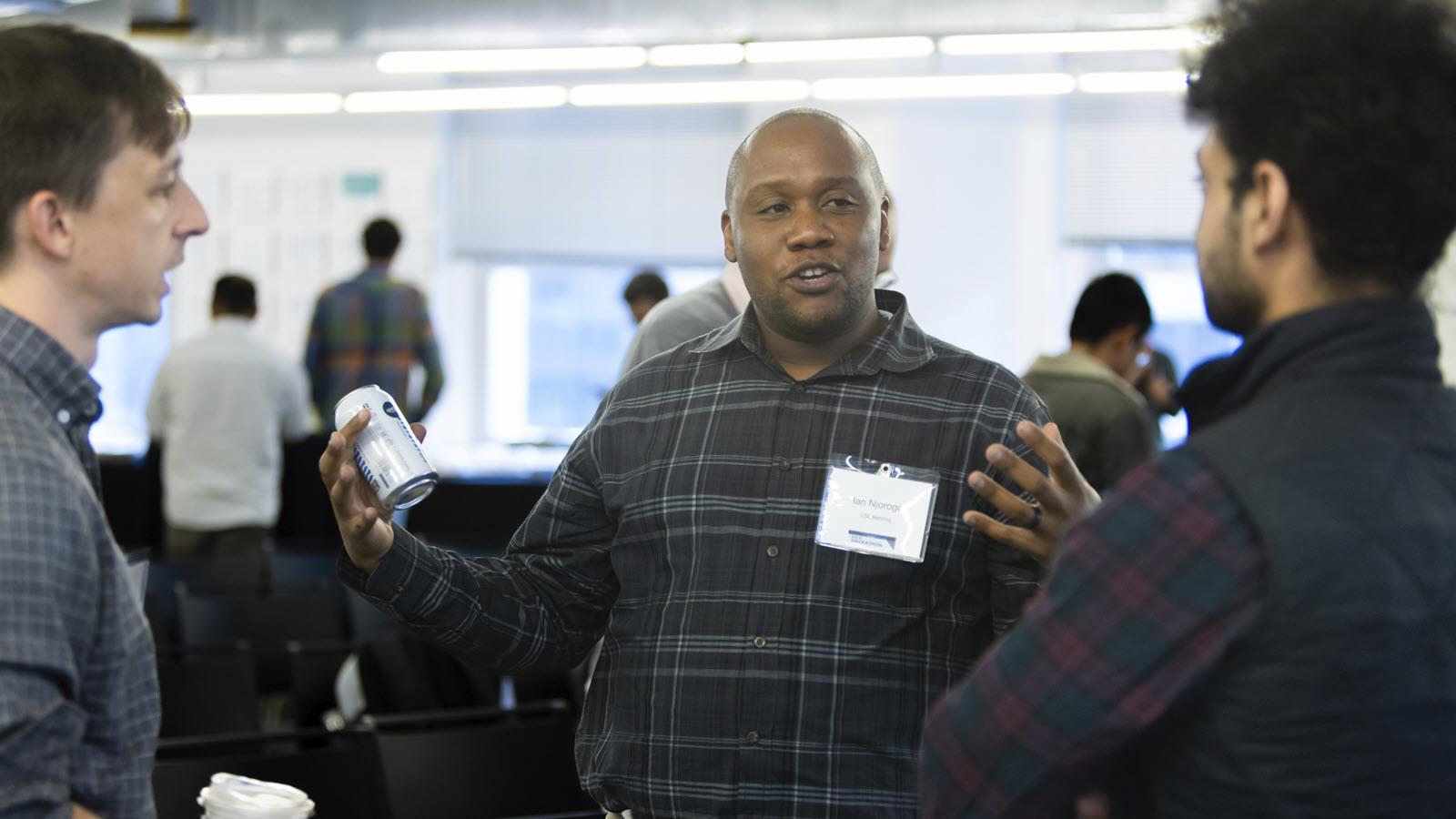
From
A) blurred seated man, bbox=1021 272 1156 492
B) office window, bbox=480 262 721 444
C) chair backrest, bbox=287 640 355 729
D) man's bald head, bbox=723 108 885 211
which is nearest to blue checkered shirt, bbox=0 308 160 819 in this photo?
man's bald head, bbox=723 108 885 211

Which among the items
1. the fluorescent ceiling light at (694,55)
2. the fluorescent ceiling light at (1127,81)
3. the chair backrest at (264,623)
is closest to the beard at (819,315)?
the chair backrest at (264,623)

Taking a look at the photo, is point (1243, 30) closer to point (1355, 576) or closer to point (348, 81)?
point (1355, 576)

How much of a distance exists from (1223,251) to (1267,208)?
0.05 meters

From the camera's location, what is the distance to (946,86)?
7.59 m

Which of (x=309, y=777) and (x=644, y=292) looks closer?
(x=309, y=777)

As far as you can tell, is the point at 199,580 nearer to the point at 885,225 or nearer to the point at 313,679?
the point at 313,679

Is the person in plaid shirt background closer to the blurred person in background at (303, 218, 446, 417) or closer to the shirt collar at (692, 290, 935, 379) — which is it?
the shirt collar at (692, 290, 935, 379)

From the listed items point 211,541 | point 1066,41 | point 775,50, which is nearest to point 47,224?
point 211,541

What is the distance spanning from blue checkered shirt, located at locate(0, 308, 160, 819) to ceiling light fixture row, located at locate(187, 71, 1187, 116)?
6562mm

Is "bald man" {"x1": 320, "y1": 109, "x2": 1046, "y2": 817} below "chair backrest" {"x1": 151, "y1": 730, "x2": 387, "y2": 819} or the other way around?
the other way around

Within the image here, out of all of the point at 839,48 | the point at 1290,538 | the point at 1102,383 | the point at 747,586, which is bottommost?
the point at 747,586

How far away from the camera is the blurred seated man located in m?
3.82

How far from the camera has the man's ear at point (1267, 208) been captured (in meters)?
1.09

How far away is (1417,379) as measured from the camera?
3.65 feet
